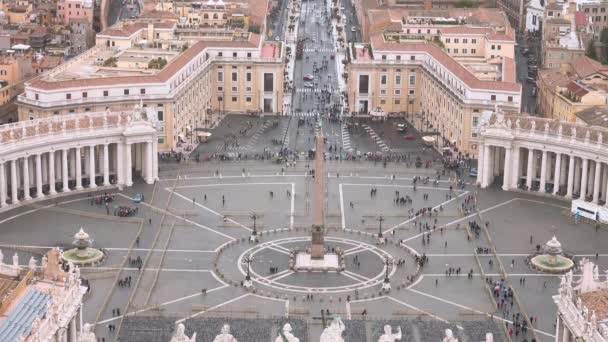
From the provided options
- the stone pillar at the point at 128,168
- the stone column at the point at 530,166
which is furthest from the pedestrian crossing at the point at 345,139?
the stone pillar at the point at 128,168

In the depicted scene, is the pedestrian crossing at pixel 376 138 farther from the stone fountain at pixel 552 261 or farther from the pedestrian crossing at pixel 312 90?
the stone fountain at pixel 552 261

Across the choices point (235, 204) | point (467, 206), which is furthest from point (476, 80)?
point (235, 204)

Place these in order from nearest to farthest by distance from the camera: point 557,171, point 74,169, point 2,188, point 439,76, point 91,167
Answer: point 2,188, point 91,167, point 557,171, point 74,169, point 439,76

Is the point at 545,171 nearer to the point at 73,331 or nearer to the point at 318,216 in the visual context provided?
the point at 318,216

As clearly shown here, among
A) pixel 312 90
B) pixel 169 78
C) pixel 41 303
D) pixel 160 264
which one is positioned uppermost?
pixel 169 78

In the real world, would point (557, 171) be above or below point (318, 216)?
below

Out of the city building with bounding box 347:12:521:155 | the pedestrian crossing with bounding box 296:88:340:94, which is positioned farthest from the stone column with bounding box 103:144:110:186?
the pedestrian crossing with bounding box 296:88:340:94

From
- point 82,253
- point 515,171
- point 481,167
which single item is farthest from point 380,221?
point 82,253
